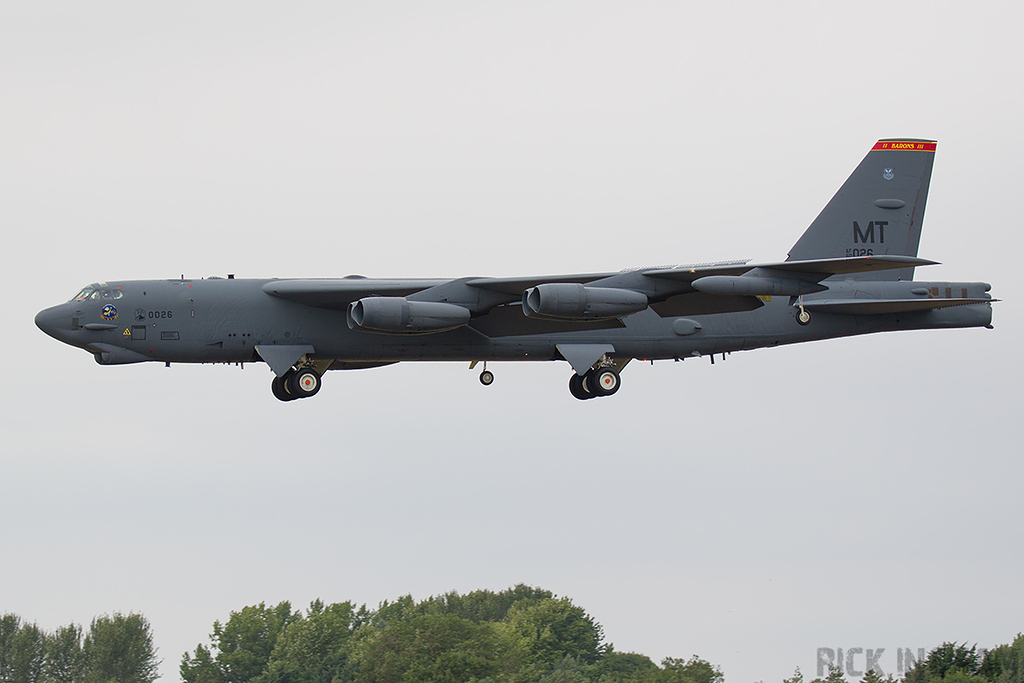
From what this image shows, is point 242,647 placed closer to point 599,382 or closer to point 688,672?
point 688,672

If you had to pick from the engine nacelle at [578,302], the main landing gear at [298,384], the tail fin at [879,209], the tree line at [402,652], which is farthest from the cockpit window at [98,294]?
the tree line at [402,652]

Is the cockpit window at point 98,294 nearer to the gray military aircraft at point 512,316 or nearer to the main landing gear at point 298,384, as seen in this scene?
the gray military aircraft at point 512,316

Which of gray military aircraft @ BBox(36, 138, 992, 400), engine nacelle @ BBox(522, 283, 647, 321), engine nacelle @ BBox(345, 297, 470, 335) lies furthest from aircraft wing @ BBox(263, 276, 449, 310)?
engine nacelle @ BBox(522, 283, 647, 321)

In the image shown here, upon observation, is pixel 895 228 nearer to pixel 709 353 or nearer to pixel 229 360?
pixel 709 353

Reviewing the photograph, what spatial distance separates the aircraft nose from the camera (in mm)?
31000

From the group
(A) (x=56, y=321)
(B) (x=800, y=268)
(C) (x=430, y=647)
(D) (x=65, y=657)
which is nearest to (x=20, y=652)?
(D) (x=65, y=657)

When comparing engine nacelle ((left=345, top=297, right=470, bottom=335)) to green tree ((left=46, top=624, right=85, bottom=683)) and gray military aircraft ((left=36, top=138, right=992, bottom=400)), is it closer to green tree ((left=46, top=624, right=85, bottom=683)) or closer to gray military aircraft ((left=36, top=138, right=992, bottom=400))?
gray military aircraft ((left=36, top=138, right=992, bottom=400))

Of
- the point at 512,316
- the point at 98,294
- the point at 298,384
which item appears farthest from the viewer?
the point at 512,316

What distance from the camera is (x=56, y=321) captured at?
31031mm

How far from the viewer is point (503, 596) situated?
10450cm

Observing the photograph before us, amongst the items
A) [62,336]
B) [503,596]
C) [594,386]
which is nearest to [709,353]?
[594,386]

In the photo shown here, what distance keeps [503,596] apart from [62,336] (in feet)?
251

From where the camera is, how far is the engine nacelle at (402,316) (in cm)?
3045

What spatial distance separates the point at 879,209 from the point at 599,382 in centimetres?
918
